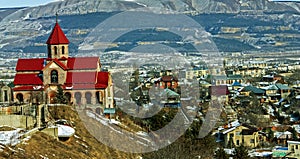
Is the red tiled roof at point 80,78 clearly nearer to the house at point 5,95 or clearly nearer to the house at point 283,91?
the house at point 5,95

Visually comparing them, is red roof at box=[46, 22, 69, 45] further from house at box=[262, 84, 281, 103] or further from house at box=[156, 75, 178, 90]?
house at box=[262, 84, 281, 103]

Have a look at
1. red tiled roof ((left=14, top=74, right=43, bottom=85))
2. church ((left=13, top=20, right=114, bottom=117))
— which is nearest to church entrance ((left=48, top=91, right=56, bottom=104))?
church ((left=13, top=20, right=114, bottom=117))

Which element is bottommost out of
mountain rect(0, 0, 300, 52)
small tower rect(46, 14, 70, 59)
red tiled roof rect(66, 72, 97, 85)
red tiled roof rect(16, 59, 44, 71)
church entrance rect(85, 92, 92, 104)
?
mountain rect(0, 0, 300, 52)

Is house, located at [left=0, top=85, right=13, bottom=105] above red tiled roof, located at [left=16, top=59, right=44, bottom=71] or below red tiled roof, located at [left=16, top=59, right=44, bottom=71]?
below

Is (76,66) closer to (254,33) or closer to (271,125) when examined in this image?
(271,125)

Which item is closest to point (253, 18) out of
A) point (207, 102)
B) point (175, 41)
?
point (175, 41)

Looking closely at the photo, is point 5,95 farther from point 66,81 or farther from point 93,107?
point 93,107

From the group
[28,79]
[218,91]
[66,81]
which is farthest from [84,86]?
[218,91]
